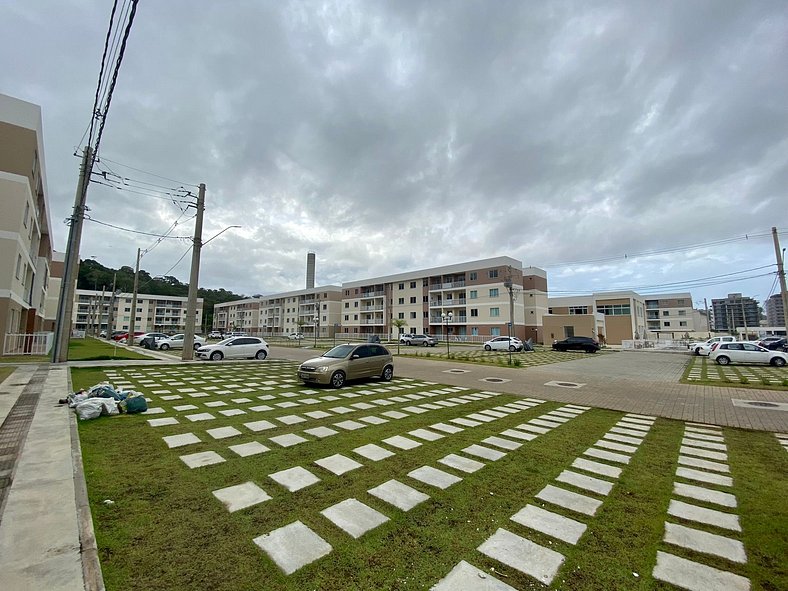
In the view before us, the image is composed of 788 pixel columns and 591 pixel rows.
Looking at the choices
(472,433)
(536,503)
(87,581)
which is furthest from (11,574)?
(472,433)

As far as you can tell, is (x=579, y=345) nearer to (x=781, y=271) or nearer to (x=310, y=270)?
(x=781, y=271)

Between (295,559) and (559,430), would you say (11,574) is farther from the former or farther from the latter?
(559,430)

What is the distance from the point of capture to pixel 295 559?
9.21 feet

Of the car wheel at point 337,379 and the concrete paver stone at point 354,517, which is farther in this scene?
the car wheel at point 337,379

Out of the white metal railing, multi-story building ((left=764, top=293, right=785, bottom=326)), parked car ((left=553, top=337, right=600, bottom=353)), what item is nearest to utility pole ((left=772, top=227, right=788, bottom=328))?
parked car ((left=553, top=337, right=600, bottom=353))

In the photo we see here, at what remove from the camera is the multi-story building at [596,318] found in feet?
149

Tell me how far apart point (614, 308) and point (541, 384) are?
166ft

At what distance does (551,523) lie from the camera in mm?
3518

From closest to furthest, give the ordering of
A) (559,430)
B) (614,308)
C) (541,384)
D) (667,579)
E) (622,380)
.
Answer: (667,579) → (559,430) → (541,384) → (622,380) → (614,308)

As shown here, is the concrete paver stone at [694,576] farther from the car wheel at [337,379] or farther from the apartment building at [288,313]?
the apartment building at [288,313]

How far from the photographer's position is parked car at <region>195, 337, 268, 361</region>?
817 inches

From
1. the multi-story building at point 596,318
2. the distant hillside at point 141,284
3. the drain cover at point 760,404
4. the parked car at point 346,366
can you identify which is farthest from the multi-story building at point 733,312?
the distant hillside at point 141,284

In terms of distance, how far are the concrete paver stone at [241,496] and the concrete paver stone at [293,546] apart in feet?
2.27

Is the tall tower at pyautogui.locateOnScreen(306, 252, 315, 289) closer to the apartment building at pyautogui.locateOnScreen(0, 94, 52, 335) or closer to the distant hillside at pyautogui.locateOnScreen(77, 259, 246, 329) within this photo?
the distant hillside at pyautogui.locateOnScreen(77, 259, 246, 329)
